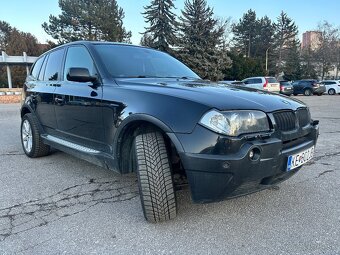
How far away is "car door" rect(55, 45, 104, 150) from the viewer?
3393mm

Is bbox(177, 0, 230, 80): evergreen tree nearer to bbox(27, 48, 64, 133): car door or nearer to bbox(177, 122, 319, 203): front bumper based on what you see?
bbox(27, 48, 64, 133): car door

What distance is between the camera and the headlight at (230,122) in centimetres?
244

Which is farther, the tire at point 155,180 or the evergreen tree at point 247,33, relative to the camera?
the evergreen tree at point 247,33

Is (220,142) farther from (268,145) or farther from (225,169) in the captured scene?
(268,145)

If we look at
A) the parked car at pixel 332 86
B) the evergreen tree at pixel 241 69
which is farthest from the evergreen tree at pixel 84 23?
the parked car at pixel 332 86

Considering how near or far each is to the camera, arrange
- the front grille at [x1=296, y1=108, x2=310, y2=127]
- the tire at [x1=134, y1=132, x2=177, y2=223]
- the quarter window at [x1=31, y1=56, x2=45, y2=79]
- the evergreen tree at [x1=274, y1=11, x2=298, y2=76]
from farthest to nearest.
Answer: the evergreen tree at [x1=274, y1=11, x2=298, y2=76] → the quarter window at [x1=31, y1=56, x2=45, y2=79] → the front grille at [x1=296, y1=108, x2=310, y2=127] → the tire at [x1=134, y1=132, x2=177, y2=223]

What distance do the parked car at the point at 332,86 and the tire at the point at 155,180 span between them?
3128 centimetres

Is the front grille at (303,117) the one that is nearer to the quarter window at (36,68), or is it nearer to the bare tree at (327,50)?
the quarter window at (36,68)

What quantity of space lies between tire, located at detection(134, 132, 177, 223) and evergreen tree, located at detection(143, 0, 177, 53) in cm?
3414

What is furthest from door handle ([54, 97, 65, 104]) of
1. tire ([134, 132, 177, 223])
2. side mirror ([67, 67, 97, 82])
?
tire ([134, 132, 177, 223])

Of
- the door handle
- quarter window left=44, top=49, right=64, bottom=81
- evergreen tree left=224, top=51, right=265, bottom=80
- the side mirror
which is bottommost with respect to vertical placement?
the door handle

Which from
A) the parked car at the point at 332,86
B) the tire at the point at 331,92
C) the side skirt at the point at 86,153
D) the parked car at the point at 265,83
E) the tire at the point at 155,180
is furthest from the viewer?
the tire at the point at 331,92

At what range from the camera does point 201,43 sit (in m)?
34.5

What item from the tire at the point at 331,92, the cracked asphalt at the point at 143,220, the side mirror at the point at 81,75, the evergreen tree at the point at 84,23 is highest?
the evergreen tree at the point at 84,23
